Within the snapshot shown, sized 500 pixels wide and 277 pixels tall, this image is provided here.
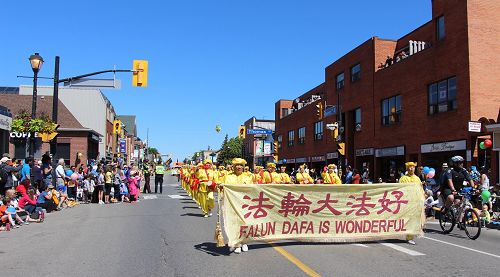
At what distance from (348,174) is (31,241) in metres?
19.5

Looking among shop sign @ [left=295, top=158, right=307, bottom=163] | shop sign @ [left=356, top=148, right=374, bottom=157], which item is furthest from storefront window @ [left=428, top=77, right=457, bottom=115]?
shop sign @ [left=295, top=158, right=307, bottom=163]

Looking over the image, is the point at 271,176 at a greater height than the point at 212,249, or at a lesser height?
greater

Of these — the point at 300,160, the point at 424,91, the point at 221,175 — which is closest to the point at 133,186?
the point at 221,175

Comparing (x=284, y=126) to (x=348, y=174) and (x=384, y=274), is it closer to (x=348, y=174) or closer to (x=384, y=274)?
(x=348, y=174)

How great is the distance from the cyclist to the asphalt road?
36.2 inches

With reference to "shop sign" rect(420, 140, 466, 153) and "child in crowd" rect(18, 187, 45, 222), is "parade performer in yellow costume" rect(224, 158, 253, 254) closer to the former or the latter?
"child in crowd" rect(18, 187, 45, 222)

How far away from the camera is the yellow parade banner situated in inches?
342

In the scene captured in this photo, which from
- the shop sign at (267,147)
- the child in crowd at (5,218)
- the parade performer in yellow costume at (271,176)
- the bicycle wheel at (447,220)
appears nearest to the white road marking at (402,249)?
the bicycle wheel at (447,220)

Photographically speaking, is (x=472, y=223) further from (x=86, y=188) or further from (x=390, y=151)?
(x=390, y=151)

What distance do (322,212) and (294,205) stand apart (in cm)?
59

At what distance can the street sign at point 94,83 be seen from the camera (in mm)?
21805

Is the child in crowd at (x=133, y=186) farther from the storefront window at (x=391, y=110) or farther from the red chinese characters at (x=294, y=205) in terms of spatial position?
the storefront window at (x=391, y=110)

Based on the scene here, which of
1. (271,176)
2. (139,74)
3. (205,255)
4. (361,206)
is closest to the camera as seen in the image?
(205,255)

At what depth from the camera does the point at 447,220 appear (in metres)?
11.4
